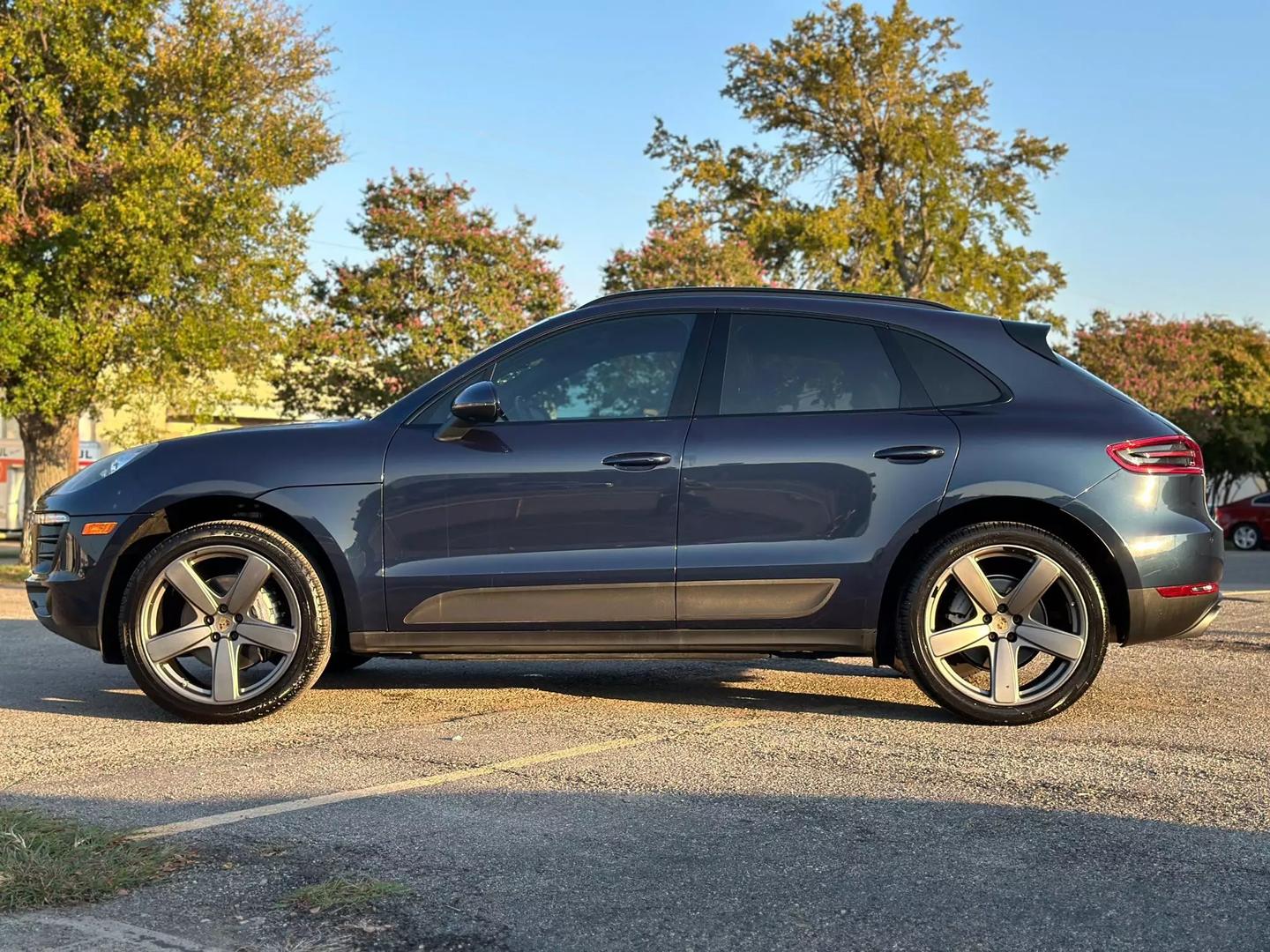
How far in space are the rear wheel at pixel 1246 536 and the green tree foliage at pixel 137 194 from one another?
21.2 meters

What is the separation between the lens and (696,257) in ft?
76.9

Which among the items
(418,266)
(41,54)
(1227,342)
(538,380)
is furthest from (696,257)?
(1227,342)

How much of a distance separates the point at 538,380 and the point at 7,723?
261 cm

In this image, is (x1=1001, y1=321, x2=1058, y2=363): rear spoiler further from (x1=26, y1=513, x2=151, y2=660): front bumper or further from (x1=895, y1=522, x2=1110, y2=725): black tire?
(x1=26, y1=513, x2=151, y2=660): front bumper

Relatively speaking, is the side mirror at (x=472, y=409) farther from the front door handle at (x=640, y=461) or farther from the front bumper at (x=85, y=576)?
the front bumper at (x=85, y=576)

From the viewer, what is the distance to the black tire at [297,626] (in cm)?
561

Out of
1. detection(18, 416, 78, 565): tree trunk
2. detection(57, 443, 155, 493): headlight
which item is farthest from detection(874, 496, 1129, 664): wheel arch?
detection(18, 416, 78, 565): tree trunk

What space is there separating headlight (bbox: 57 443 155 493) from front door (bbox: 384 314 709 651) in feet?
3.72

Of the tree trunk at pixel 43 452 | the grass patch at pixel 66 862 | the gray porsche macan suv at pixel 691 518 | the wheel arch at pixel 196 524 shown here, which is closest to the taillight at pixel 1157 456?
the gray porsche macan suv at pixel 691 518

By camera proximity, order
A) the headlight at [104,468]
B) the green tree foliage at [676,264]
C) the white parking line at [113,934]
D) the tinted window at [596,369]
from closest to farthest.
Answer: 1. the white parking line at [113,934]
2. the tinted window at [596,369]
3. the headlight at [104,468]
4. the green tree foliage at [676,264]

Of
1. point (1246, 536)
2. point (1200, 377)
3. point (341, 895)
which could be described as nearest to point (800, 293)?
point (341, 895)

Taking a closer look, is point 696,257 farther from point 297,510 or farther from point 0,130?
point 297,510

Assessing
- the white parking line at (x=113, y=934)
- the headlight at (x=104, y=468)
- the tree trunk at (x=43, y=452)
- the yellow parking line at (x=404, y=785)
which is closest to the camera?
the white parking line at (x=113, y=934)

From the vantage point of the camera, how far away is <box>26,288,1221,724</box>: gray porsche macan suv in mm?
5477
